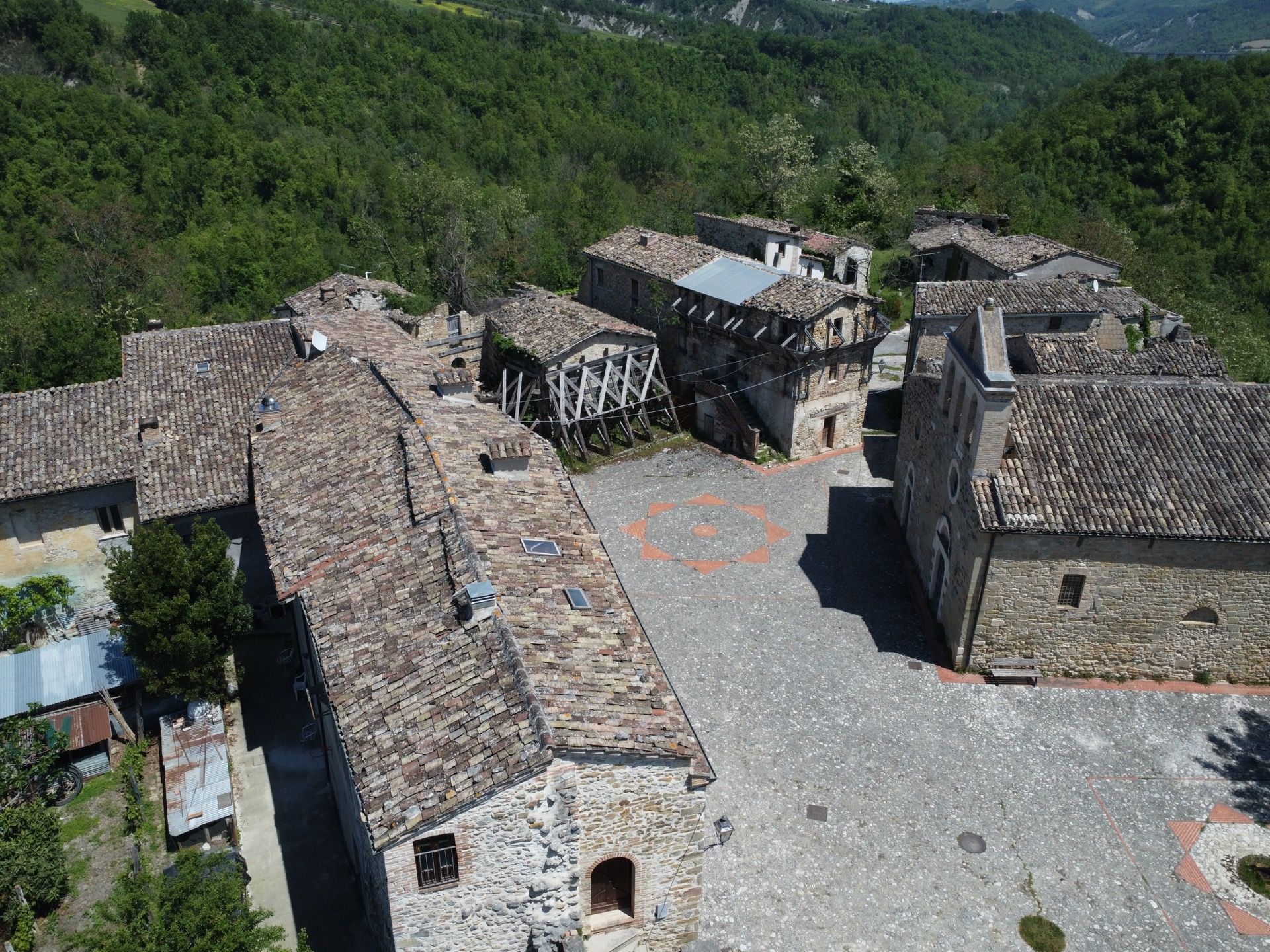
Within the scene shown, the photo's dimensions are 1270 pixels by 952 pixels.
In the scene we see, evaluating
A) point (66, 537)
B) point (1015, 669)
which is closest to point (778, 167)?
point (1015, 669)

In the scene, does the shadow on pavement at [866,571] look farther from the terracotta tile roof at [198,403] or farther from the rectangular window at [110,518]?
the rectangular window at [110,518]

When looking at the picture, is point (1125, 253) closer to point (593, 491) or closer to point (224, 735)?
point (593, 491)

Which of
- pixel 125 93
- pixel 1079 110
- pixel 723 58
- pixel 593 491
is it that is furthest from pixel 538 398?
pixel 723 58

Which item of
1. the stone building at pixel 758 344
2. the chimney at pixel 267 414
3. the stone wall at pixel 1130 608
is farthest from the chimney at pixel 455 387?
the stone wall at pixel 1130 608

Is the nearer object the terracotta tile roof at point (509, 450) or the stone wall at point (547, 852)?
the stone wall at point (547, 852)

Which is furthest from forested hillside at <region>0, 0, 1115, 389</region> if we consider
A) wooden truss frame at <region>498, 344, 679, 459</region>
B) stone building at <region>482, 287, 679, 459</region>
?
wooden truss frame at <region>498, 344, 679, 459</region>

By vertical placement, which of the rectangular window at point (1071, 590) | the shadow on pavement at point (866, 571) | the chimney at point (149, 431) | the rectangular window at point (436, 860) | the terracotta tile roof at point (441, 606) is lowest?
the shadow on pavement at point (866, 571)

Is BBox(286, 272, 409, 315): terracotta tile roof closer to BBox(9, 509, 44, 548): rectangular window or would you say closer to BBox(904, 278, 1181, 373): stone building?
BBox(9, 509, 44, 548): rectangular window

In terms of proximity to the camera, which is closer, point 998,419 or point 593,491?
point 998,419
